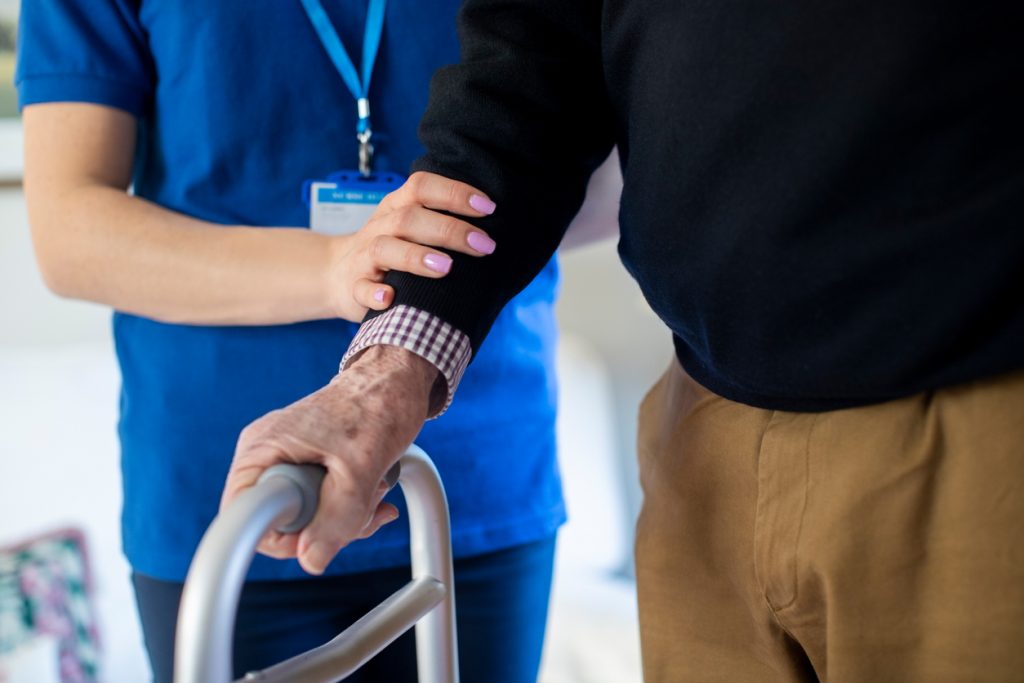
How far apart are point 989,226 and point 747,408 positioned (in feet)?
0.83

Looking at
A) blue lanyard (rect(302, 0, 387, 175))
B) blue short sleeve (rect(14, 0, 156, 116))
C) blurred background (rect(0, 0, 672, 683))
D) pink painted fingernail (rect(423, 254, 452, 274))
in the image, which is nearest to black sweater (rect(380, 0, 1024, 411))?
pink painted fingernail (rect(423, 254, 452, 274))

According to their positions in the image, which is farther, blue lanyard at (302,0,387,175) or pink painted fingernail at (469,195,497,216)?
blue lanyard at (302,0,387,175)

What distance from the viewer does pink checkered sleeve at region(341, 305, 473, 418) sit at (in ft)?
2.35

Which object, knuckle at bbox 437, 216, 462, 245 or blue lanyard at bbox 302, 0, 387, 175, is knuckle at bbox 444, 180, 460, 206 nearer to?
knuckle at bbox 437, 216, 462, 245

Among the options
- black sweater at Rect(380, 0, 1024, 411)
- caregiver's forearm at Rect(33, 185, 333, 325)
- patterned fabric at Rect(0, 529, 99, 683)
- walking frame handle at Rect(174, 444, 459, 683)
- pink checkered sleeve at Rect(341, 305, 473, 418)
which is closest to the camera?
walking frame handle at Rect(174, 444, 459, 683)

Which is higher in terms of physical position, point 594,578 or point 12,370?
point 12,370

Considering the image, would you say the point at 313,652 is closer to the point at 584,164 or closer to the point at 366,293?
the point at 366,293

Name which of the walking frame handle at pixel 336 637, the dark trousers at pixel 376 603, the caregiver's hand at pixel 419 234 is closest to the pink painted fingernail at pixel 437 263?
the caregiver's hand at pixel 419 234

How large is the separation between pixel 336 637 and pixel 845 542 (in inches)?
13.9

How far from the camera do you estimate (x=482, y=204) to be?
0.76m

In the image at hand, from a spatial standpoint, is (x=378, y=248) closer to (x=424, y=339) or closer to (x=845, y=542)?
(x=424, y=339)

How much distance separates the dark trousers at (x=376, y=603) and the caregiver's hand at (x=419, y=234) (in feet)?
1.08

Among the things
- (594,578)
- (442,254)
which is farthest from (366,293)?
(594,578)

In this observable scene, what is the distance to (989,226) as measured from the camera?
58 cm
